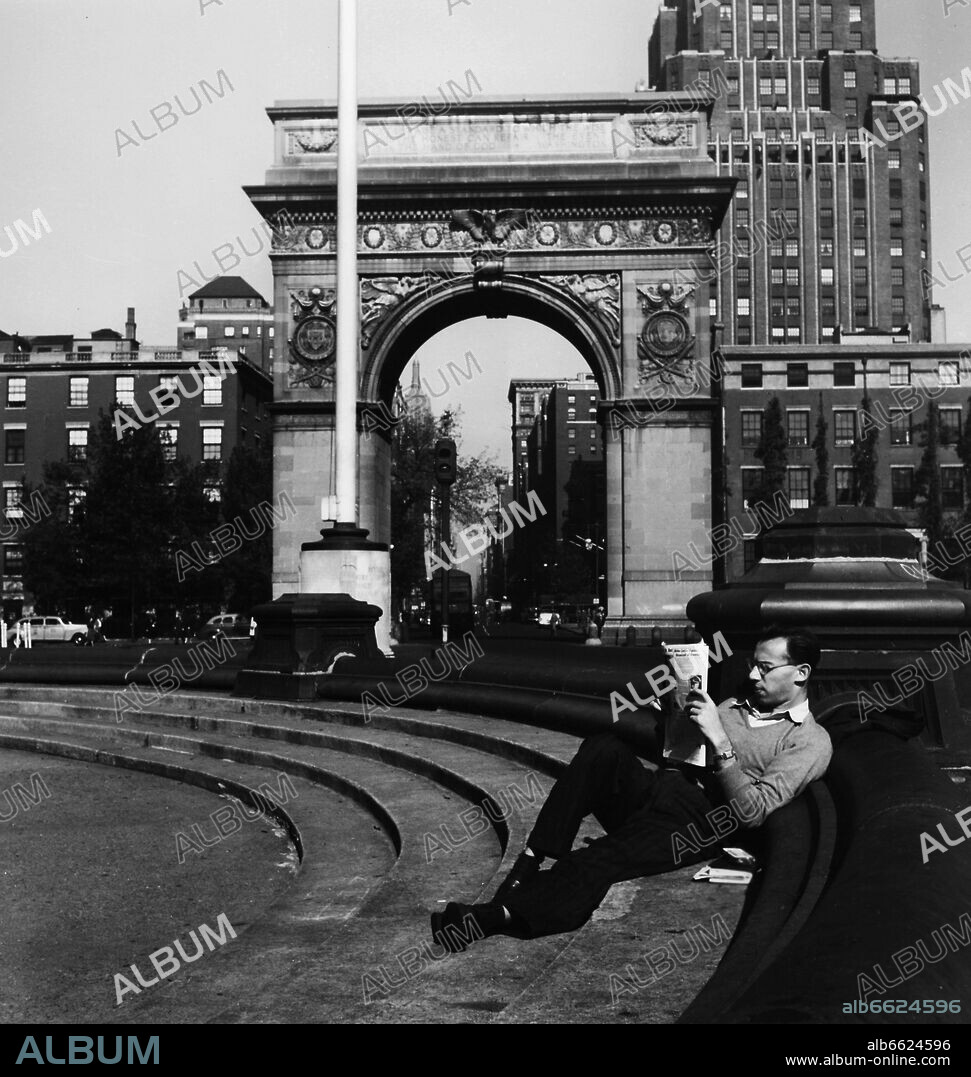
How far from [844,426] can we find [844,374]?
312 cm

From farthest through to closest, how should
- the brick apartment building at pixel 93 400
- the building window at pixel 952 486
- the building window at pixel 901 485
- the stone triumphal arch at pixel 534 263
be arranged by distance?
the building window at pixel 901 485, the building window at pixel 952 486, the brick apartment building at pixel 93 400, the stone triumphal arch at pixel 534 263

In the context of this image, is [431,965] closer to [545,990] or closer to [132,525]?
[545,990]

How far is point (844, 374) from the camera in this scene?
2992 inches

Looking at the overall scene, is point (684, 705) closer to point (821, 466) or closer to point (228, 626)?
point (228, 626)

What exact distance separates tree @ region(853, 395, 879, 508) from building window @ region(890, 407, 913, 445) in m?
1.79

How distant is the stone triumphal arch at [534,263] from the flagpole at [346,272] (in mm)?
14717

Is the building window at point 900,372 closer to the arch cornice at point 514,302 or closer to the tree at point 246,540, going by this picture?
the tree at point 246,540

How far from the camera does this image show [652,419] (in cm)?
3195

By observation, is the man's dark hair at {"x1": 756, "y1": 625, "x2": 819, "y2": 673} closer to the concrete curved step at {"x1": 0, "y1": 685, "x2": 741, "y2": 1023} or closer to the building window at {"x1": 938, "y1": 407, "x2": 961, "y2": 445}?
the concrete curved step at {"x1": 0, "y1": 685, "x2": 741, "y2": 1023}

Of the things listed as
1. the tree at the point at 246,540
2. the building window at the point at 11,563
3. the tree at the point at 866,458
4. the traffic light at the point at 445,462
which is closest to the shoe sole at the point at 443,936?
the traffic light at the point at 445,462

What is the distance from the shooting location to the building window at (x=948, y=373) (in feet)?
250

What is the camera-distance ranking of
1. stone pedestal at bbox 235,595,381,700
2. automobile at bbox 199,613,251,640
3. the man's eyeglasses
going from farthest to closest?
automobile at bbox 199,613,251,640
stone pedestal at bbox 235,595,381,700
the man's eyeglasses

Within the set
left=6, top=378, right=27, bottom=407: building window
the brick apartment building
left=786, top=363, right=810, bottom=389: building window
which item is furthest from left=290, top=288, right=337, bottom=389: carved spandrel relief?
left=786, top=363, right=810, bottom=389: building window

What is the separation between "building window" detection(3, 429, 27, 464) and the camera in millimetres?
70250
